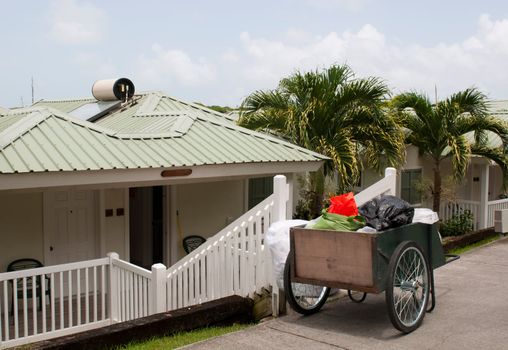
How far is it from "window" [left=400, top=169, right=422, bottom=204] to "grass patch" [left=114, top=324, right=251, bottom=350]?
9202mm

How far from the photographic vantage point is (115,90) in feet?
42.7

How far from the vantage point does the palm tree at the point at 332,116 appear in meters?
10.9

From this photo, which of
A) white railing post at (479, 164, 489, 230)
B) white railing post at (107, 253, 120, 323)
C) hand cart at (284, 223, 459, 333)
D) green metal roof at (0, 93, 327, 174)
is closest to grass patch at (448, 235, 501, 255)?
white railing post at (479, 164, 489, 230)

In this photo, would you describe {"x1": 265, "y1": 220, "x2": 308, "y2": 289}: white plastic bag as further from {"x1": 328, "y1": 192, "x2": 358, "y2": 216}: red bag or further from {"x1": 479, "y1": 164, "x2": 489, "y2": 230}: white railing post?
{"x1": 479, "y1": 164, "x2": 489, "y2": 230}: white railing post

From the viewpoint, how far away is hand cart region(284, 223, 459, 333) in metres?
5.89

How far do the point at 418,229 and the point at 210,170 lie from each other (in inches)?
133

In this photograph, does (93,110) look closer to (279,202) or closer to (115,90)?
(115,90)

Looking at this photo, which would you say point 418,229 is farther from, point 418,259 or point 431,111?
point 431,111

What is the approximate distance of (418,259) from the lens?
6496mm

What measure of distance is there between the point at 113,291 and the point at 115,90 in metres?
5.92

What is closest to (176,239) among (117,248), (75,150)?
(117,248)

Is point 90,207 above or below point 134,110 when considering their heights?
below

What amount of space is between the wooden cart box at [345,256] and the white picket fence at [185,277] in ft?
2.50

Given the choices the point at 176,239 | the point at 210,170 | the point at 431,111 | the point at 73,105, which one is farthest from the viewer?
the point at 73,105
